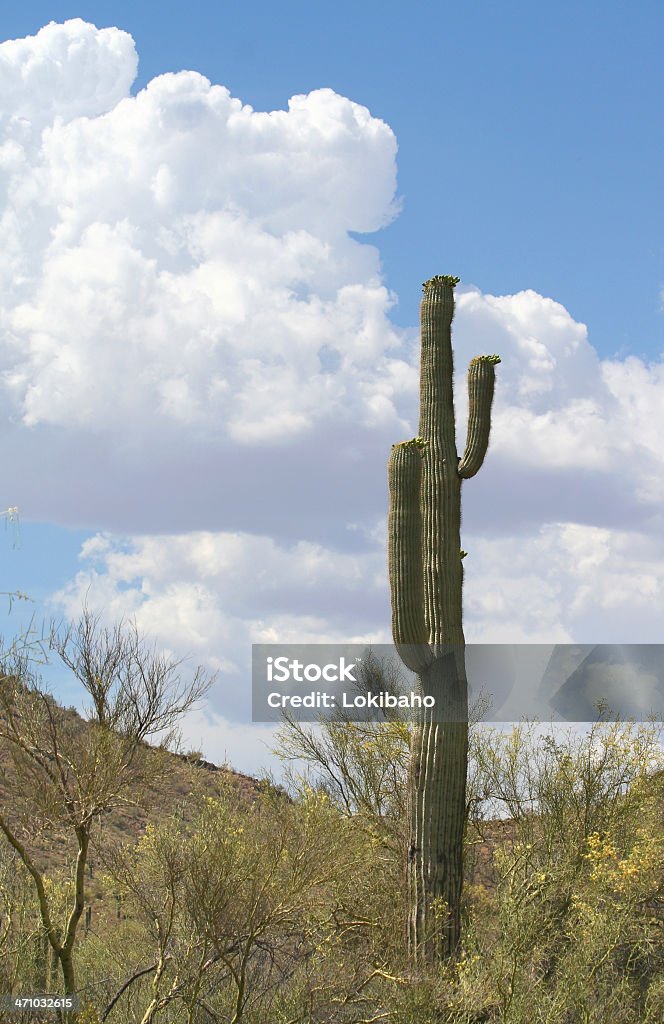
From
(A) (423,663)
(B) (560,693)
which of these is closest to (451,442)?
(A) (423,663)

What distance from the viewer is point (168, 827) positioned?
13.9m

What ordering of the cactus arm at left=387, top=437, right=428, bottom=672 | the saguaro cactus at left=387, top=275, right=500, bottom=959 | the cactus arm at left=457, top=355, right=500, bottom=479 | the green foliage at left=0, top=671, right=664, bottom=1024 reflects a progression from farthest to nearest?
the cactus arm at left=457, top=355, right=500, bottom=479 < the cactus arm at left=387, top=437, right=428, bottom=672 < the saguaro cactus at left=387, top=275, right=500, bottom=959 < the green foliage at left=0, top=671, right=664, bottom=1024

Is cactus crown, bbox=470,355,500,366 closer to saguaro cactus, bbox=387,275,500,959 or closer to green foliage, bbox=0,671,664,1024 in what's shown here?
saguaro cactus, bbox=387,275,500,959

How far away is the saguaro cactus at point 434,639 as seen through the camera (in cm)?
1305

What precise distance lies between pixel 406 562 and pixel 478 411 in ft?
8.03

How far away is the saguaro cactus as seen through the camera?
1305 cm

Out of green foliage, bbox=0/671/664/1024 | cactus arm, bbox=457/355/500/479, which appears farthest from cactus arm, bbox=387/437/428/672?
green foliage, bbox=0/671/664/1024

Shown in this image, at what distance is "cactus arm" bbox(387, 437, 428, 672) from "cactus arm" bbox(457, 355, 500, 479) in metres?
1.04

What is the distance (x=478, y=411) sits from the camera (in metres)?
14.6

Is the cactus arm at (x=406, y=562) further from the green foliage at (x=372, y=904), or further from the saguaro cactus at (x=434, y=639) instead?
the green foliage at (x=372, y=904)

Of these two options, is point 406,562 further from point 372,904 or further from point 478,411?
point 372,904

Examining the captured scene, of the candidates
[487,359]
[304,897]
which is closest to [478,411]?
[487,359]

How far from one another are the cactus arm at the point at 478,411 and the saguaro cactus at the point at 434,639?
18 millimetres

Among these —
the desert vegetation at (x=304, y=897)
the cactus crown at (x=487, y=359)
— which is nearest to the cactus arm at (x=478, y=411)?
the cactus crown at (x=487, y=359)
